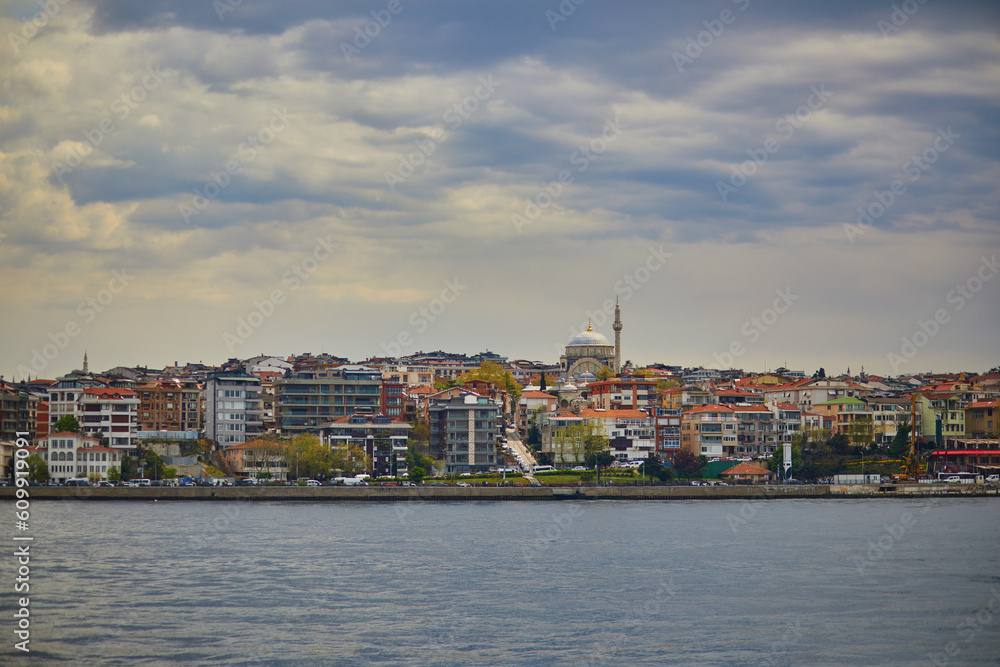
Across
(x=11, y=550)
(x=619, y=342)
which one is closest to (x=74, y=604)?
(x=11, y=550)

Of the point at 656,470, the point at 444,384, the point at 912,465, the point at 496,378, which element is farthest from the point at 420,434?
the point at 444,384

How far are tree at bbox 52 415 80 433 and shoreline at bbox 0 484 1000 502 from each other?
10.6 m

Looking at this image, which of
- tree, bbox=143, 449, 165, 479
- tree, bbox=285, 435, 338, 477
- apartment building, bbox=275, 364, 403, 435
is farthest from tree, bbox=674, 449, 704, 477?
tree, bbox=143, 449, 165, 479

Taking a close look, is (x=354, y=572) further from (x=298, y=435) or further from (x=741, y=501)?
(x=298, y=435)

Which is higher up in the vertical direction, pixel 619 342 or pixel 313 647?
pixel 619 342

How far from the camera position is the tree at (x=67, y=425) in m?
76.6

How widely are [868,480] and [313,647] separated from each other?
5809 cm

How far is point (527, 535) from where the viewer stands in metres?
46.5

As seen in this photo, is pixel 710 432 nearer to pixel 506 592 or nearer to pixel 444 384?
pixel 444 384

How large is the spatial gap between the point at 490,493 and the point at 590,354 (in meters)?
76.9

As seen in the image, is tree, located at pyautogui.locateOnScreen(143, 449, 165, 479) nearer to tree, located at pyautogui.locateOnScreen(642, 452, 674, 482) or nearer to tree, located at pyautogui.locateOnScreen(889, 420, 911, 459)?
tree, located at pyautogui.locateOnScreen(642, 452, 674, 482)

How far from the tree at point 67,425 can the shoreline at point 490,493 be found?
1063cm

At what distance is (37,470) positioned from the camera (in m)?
70.6

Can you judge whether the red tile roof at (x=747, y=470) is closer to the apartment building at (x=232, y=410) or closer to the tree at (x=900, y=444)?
the tree at (x=900, y=444)
